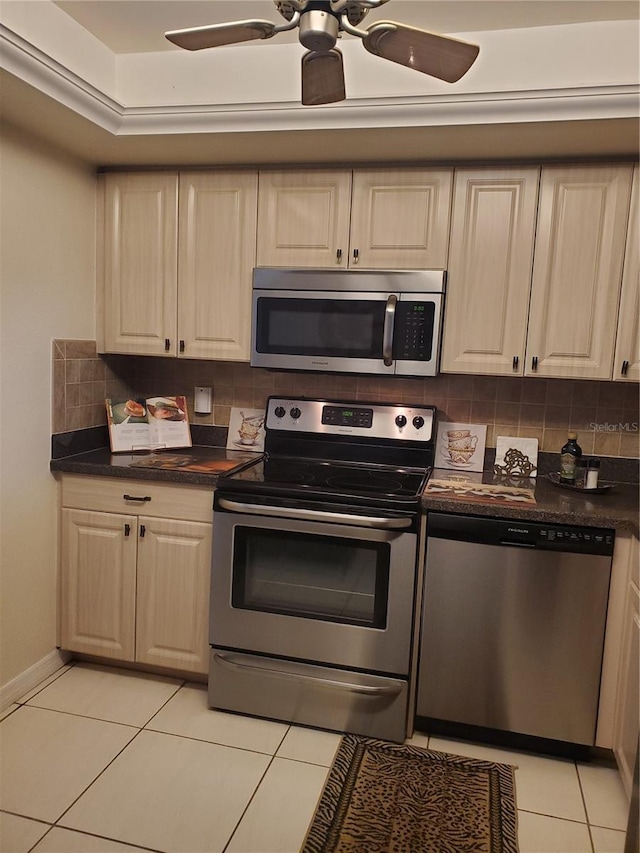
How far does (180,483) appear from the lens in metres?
2.50

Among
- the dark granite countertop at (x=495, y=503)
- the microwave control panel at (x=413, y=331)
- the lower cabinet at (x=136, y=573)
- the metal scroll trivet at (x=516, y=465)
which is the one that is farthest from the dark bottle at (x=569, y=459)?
the lower cabinet at (x=136, y=573)

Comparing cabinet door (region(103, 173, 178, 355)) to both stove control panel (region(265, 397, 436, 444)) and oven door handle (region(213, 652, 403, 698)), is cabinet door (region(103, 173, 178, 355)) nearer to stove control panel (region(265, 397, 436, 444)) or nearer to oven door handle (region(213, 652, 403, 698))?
stove control panel (region(265, 397, 436, 444))

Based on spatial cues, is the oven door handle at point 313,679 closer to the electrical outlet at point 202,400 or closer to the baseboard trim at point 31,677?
the baseboard trim at point 31,677

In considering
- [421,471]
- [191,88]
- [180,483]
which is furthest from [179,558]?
[191,88]

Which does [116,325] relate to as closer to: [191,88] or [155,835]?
[191,88]

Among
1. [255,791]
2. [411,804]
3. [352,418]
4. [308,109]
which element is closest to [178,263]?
[308,109]

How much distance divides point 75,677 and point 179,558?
71 centimetres

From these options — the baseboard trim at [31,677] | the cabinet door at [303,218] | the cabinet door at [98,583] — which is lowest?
the baseboard trim at [31,677]

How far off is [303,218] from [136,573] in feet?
5.20

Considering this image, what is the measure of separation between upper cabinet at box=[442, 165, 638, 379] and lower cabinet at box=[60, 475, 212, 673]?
4.11 feet

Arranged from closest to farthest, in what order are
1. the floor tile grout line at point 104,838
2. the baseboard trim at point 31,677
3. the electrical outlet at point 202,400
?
the floor tile grout line at point 104,838, the baseboard trim at point 31,677, the electrical outlet at point 202,400

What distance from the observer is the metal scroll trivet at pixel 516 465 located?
272 centimetres

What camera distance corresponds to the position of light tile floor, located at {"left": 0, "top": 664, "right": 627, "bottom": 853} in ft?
6.10

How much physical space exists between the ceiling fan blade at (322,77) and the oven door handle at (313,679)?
73.9 inches
